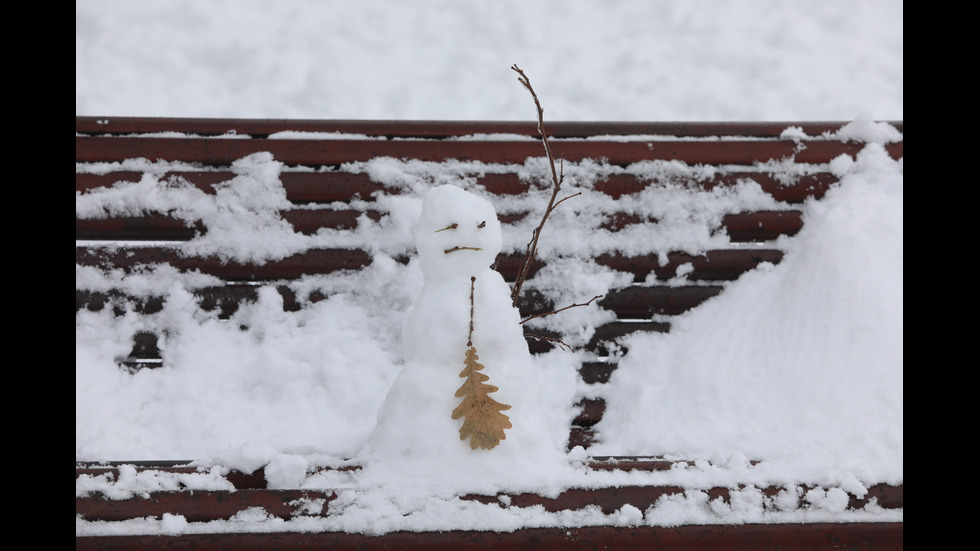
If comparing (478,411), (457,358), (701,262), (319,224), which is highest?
(319,224)

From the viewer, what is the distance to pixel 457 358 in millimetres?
1570

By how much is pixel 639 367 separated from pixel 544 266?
0.43 metres

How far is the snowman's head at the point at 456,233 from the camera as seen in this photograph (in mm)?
1570

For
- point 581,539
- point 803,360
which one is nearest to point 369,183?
point 581,539

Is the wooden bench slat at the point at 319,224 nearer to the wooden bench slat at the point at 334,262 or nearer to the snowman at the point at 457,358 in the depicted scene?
the wooden bench slat at the point at 334,262

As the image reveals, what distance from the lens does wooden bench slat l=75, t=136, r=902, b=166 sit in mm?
2205

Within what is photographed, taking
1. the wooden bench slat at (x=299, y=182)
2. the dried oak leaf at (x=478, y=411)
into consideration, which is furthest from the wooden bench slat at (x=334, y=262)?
the dried oak leaf at (x=478, y=411)

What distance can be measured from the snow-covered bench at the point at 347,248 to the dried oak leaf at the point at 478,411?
264mm

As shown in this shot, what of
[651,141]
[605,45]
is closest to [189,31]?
[605,45]

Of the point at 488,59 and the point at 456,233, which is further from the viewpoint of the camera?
the point at 488,59

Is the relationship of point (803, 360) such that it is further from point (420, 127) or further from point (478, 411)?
point (420, 127)

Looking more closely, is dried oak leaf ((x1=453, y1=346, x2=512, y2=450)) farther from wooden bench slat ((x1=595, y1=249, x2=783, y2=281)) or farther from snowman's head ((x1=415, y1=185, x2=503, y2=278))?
wooden bench slat ((x1=595, y1=249, x2=783, y2=281))

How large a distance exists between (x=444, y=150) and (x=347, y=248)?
461mm

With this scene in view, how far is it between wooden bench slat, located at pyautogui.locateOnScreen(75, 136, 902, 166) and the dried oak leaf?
3.10ft
